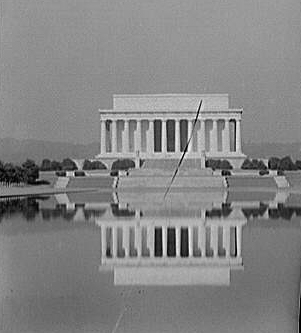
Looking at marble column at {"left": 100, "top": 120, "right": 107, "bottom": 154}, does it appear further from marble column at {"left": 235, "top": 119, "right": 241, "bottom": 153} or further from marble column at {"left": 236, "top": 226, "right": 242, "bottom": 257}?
marble column at {"left": 236, "top": 226, "right": 242, "bottom": 257}

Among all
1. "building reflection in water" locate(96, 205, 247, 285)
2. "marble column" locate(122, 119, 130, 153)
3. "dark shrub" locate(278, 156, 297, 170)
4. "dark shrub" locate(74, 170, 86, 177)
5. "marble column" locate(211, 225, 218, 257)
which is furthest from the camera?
"marble column" locate(122, 119, 130, 153)

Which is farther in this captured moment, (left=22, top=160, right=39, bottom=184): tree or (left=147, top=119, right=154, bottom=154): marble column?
(left=147, top=119, right=154, bottom=154): marble column

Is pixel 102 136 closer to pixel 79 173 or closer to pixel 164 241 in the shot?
pixel 79 173

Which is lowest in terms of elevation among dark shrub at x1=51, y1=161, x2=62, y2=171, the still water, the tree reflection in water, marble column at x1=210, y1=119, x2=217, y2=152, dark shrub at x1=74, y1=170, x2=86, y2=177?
the still water

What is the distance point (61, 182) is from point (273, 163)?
1.48 m

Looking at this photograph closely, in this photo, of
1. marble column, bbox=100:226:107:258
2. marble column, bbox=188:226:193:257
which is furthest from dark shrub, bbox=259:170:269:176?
marble column, bbox=100:226:107:258

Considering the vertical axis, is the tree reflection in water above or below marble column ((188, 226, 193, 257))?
above

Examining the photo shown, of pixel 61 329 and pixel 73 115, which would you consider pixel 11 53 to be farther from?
pixel 61 329

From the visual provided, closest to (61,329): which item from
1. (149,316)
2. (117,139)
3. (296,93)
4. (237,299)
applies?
(149,316)

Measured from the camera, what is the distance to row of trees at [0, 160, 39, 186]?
12.6 feet

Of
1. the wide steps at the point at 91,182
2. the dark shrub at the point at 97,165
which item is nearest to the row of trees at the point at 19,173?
the wide steps at the point at 91,182

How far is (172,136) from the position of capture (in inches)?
156

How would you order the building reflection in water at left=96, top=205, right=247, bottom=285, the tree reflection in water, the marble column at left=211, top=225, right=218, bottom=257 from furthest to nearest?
1. the tree reflection in water
2. the marble column at left=211, top=225, right=218, bottom=257
3. the building reflection in water at left=96, top=205, right=247, bottom=285

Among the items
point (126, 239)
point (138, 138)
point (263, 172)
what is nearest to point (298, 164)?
point (263, 172)
